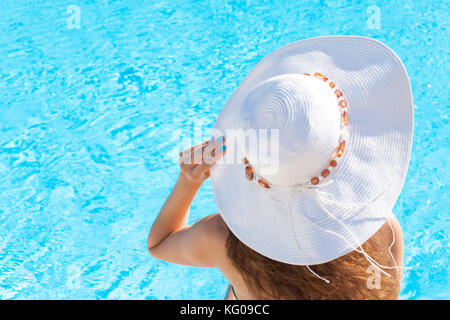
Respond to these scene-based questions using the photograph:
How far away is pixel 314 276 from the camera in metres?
1.31

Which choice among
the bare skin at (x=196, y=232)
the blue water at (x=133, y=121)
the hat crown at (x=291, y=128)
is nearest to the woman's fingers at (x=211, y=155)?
the bare skin at (x=196, y=232)

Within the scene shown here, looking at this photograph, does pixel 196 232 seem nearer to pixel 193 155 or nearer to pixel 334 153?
pixel 193 155

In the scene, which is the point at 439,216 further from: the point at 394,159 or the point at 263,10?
the point at 263,10

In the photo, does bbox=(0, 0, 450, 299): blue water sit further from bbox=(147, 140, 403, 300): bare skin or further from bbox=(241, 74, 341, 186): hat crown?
bbox=(241, 74, 341, 186): hat crown

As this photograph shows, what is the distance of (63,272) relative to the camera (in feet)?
8.64

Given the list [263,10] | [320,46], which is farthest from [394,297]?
[263,10]

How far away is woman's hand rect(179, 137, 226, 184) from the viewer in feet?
4.56

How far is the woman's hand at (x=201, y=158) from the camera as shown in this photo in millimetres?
1390

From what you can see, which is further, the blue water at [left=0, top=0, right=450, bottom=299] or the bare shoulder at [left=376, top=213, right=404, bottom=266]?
the blue water at [left=0, top=0, right=450, bottom=299]

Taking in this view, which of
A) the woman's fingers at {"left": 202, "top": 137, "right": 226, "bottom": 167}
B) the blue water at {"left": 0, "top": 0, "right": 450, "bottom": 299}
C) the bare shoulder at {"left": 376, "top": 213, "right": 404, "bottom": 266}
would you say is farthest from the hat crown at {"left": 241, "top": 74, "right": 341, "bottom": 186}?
the blue water at {"left": 0, "top": 0, "right": 450, "bottom": 299}

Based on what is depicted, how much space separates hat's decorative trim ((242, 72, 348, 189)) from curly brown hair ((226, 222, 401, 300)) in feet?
0.71

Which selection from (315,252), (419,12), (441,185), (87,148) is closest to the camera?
(315,252)

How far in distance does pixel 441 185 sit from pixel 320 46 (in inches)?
69.4

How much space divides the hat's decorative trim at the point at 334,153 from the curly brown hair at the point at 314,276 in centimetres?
22
